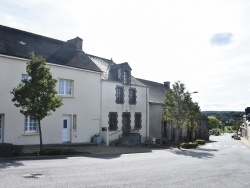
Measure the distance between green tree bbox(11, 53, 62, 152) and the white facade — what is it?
268 cm

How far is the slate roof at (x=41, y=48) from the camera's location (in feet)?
62.8

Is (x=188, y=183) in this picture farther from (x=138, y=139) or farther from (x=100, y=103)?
(x=138, y=139)

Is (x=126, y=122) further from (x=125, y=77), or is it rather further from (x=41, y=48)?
(x=41, y=48)

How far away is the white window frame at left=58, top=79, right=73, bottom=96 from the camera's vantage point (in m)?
21.5

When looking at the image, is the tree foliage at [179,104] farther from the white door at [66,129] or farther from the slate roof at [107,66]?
the white door at [66,129]

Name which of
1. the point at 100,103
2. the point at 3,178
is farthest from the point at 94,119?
the point at 3,178

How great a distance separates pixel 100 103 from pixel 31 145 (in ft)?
25.6

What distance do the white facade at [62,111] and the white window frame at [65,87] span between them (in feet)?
0.52

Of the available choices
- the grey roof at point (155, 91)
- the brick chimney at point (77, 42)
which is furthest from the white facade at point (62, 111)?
the grey roof at point (155, 91)

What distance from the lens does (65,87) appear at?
21.9 metres

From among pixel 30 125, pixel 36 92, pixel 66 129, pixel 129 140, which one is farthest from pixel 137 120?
pixel 36 92

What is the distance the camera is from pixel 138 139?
27688 mm

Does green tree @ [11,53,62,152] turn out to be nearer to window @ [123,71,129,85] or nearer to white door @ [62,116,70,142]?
white door @ [62,116,70,142]

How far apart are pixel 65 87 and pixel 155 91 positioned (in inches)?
750
